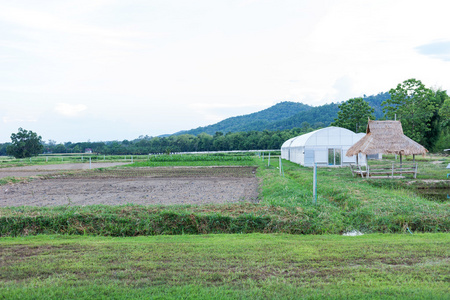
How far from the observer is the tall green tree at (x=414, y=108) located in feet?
147

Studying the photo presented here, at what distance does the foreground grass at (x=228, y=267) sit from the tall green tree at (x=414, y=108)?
43396 millimetres

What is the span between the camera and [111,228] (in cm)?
835

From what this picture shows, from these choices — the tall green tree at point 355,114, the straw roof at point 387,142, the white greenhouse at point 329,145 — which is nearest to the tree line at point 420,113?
the tall green tree at point 355,114

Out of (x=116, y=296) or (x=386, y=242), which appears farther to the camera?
(x=386, y=242)

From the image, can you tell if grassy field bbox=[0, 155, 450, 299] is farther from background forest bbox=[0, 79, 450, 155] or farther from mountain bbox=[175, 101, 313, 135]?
mountain bbox=[175, 101, 313, 135]

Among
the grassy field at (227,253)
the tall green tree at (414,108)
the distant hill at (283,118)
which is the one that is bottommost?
the grassy field at (227,253)

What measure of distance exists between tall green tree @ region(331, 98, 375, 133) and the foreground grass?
49.5 m

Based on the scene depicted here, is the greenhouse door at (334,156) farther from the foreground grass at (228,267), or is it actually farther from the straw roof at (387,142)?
the foreground grass at (228,267)

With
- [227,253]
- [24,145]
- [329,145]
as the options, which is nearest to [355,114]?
[329,145]

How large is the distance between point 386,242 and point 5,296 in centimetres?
648

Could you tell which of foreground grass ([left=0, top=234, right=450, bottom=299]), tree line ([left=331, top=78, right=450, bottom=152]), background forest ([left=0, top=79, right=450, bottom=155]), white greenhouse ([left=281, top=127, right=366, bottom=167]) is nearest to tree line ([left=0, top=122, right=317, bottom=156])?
background forest ([left=0, top=79, right=450, bottom=155])

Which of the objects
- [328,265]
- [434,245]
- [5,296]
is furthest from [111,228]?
[434,245]

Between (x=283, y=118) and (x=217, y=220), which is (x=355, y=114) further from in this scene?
(x=283, y=118)

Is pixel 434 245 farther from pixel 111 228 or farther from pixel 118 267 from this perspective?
pixel 111 228
